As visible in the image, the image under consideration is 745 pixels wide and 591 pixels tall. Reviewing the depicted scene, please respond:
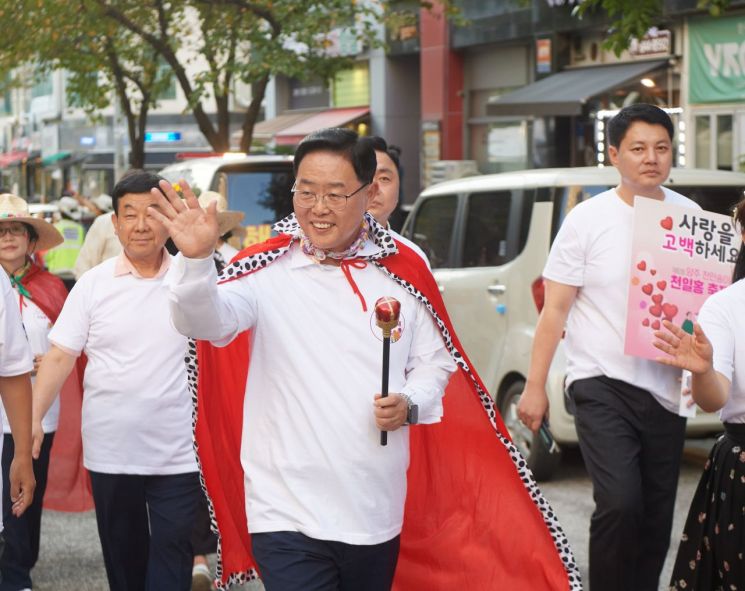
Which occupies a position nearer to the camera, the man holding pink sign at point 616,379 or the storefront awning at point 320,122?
the man holding pink sign at point 616,379

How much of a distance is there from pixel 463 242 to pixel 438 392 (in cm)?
593

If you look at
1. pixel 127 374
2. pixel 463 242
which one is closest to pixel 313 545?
pixel 127 374

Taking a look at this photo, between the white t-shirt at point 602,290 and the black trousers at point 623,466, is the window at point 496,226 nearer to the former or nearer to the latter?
the white t-shirt at point 602,290

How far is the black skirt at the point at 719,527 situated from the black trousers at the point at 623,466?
75cm

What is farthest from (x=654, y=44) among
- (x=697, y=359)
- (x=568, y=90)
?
(x=697, y=359)

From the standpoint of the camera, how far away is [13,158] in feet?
227

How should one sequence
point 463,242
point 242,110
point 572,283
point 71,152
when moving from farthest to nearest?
point 71,152 < point 242,110 < point 463,242 < point 572,283

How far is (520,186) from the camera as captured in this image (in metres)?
9.27

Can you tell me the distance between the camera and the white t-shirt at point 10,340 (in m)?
4.26

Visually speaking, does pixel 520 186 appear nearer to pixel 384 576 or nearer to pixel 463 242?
pixel 463 242

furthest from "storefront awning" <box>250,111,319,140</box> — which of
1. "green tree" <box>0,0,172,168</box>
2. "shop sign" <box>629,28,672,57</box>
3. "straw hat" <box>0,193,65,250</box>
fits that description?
"straw hat" <box>0,193,65,250</box>

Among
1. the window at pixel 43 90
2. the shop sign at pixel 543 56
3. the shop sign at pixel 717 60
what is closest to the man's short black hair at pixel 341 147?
the shop sign at pixel 717 60

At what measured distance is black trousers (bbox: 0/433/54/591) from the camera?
6.64m

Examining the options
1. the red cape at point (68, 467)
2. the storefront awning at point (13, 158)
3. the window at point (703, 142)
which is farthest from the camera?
the storefront awning at point (13, 158)
